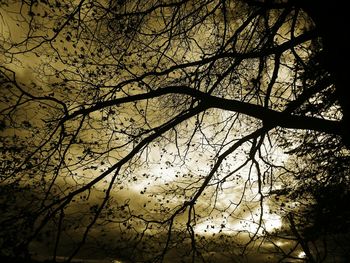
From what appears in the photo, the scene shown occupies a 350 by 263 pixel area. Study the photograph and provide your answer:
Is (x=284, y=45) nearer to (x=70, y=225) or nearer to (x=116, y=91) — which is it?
(x=116, y=91)

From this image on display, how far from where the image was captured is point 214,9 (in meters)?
5.71

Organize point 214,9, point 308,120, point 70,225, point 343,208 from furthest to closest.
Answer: point 343,208, point 214,9, point 70,225, point 308,120

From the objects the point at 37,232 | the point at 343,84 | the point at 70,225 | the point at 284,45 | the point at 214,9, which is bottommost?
the point at 37,232

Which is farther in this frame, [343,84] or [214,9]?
[214,9]

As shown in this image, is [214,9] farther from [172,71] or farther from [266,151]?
[266,151]

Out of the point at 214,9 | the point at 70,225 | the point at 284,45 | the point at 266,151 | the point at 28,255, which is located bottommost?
the point at 28,255

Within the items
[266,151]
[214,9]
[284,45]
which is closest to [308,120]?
[284,45]

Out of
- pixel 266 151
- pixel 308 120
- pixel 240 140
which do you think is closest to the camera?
pixel 308 120

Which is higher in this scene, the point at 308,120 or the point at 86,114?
the point at 86,114

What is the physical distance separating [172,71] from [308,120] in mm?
2653

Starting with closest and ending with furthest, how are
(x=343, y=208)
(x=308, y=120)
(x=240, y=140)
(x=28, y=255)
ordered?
1. (x=28, y=255)
2. (x=308, y=120)
3. (x=240, y=140)
4. (x=343, y=208)

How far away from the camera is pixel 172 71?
18.5ft

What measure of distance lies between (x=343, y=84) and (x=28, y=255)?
4.78m

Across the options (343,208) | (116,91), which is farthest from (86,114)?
(343,208)
